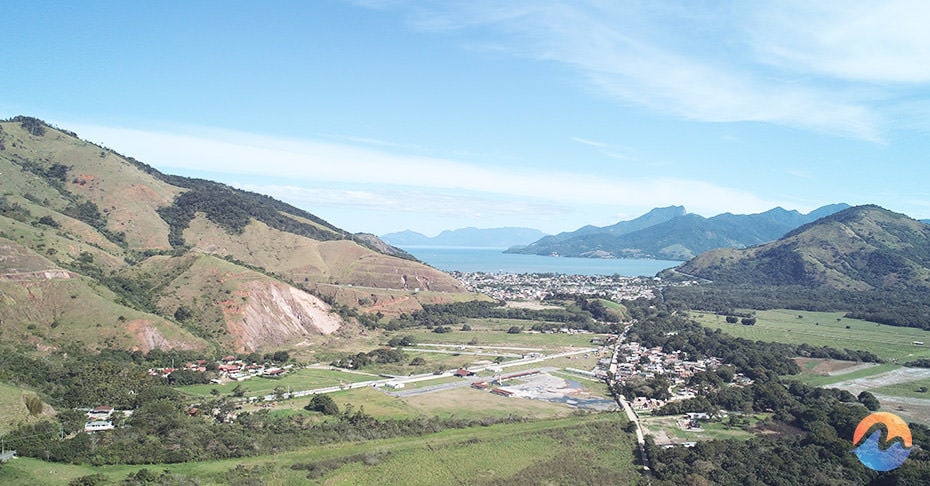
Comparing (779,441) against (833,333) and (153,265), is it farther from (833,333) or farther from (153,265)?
(153,265)

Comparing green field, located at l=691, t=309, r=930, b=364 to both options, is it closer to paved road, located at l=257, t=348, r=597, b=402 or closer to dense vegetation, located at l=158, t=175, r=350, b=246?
paved road, located at l=257, t=348, r=597, b=402

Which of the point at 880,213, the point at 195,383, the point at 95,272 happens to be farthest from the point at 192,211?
the point at 880,213

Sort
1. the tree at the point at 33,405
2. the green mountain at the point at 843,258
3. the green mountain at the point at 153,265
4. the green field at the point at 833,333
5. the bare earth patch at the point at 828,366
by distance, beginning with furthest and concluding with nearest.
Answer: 1. the green mountain at the point at 843,258
2. the green field at the point at 833,333
3. the bare earth patch at the point at 828,366
4. the green mountain at the point at 153,265
5. the tree at the point at 33,405

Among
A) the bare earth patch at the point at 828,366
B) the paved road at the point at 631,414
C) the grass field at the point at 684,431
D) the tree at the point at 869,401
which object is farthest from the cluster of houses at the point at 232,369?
the bare earth patch at the point at 828,366

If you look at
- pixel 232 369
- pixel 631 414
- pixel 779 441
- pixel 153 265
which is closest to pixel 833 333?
pixel 631 414

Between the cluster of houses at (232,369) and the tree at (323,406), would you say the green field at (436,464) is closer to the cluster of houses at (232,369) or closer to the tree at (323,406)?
the tree at (323,406)

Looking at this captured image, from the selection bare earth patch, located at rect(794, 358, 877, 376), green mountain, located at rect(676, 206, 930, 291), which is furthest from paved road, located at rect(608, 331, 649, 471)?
green mountain, located at rect(676, 206, 930, 291)

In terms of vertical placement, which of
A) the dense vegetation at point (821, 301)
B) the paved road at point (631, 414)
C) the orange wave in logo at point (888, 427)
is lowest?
the paved road at point (631, 414)
